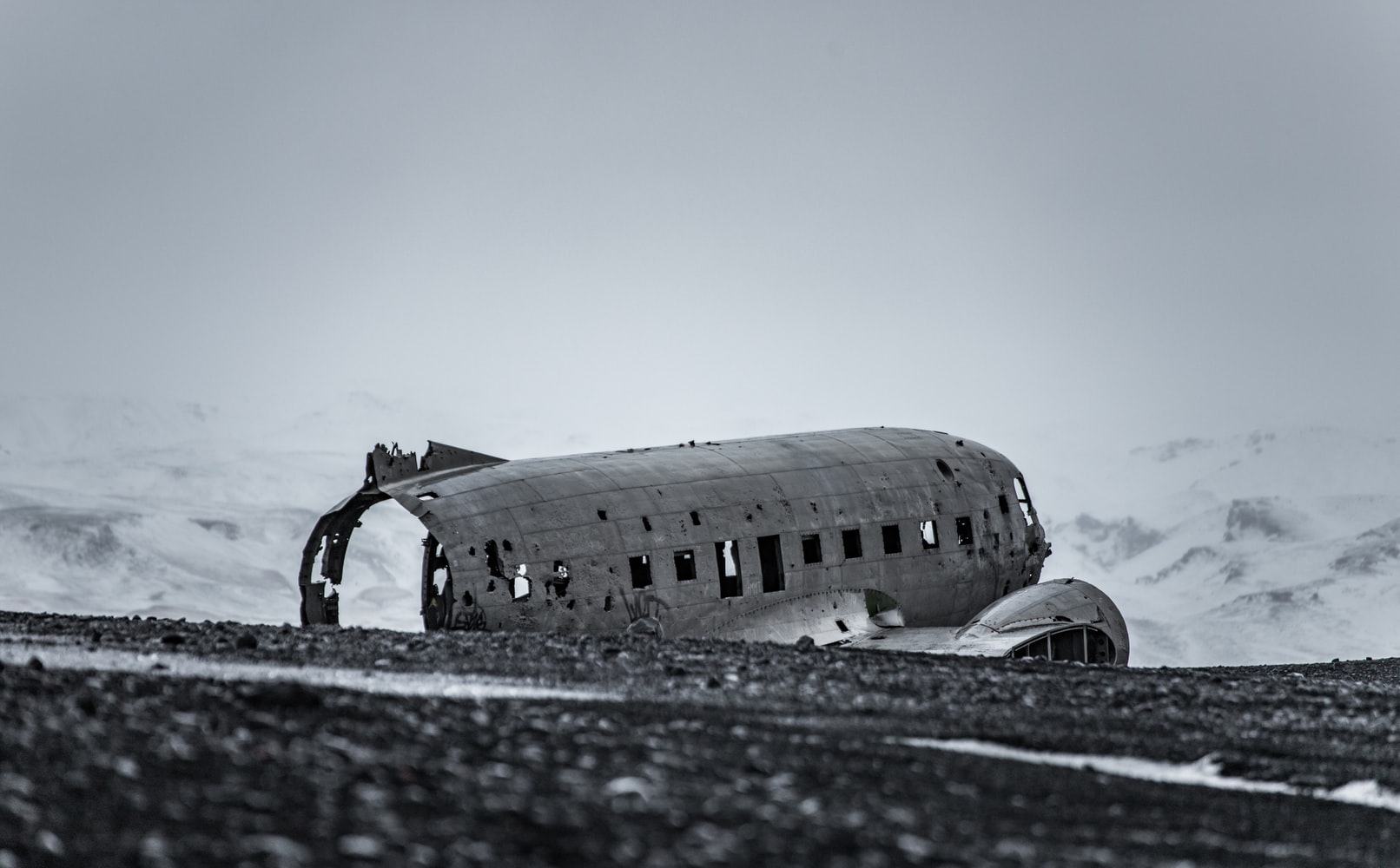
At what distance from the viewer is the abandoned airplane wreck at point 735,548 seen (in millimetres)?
29703

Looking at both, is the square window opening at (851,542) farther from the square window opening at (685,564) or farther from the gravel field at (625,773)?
the gravel field at (625,773)

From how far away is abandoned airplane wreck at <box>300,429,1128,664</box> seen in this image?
29703 mm

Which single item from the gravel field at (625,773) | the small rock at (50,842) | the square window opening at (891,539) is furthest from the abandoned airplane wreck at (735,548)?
the small rock at (50,842)

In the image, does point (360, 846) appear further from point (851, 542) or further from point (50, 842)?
point (851, 542)

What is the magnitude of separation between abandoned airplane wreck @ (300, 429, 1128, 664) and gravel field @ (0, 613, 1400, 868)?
9.74 m

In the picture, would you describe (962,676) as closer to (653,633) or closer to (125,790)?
(653,633)

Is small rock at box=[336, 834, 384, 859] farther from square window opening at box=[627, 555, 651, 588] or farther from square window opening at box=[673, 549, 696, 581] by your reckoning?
square window opening at box=[673, 549, 696, 581]

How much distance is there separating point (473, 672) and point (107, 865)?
37.1 ft

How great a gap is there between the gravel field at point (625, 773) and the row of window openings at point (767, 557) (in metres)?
10.5

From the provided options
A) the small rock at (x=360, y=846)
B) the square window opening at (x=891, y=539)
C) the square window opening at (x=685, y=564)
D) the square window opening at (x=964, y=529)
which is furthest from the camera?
the square window opening at (x=964, y=529)

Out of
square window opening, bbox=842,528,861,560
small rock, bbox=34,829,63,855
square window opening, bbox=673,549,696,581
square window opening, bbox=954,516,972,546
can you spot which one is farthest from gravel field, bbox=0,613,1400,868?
square window opening, bbox=954,516,972,546

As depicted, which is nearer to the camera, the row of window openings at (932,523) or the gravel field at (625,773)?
the gravel field at (625,773)

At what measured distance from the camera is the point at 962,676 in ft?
70.7

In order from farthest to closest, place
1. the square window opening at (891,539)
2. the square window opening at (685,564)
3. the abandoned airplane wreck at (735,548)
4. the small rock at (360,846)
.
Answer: the square window opening at (891,539), the square window opening at (685,564), the abandoned airplane wreck at (735,548), the small rock at (360,846)
